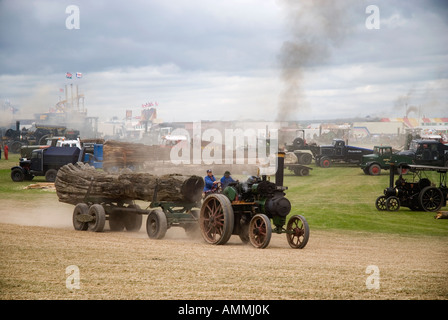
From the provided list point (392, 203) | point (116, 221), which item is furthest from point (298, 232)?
point (392, 203)

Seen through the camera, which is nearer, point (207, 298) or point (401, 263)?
point (207, 298)

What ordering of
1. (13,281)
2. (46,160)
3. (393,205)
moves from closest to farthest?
(13,281) → (393,205) → (46,160)

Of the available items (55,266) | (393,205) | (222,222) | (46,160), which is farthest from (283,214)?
(46,160)

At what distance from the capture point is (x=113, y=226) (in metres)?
15.8

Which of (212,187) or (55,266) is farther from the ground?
Answer: (212,187)

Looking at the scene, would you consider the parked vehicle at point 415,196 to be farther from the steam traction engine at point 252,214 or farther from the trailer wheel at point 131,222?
the trailer wheel at point 131,222

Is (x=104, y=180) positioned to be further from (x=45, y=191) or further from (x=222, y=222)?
(x=45, y=191)

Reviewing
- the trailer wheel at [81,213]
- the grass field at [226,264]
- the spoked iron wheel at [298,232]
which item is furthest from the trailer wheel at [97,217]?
the spoked iron wheel at [298,232]

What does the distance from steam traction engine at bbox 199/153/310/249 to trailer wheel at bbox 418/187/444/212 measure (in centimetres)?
1032

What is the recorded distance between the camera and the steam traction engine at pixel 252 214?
1177 centimetres

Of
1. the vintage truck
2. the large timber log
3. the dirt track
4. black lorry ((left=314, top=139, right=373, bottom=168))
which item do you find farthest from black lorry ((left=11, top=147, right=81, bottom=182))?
black lorry ((left=314, top=139, right=373, bottom=168))

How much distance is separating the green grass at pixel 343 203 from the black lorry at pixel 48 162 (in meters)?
0.71

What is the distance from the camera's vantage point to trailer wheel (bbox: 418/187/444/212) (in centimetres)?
2108

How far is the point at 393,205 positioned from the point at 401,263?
1135 centimetres
